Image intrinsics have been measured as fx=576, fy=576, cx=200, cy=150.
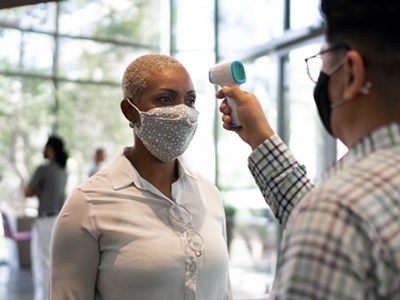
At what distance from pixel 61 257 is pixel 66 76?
27.1 feet

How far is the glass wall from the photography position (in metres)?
7.40

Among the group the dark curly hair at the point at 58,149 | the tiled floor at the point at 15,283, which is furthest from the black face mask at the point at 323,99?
the tiled floor at the point at 15,283

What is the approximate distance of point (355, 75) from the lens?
916 mm

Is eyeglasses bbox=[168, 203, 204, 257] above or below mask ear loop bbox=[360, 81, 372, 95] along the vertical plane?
below

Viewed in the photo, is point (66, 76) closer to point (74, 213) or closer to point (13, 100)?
point (13, 100)

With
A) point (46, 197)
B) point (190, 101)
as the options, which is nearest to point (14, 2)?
point (190, 101)

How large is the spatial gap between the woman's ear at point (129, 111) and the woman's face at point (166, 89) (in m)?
0.03

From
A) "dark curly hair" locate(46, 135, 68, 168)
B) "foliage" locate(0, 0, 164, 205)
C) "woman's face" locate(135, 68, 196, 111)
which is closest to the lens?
"woman's face" locate(135, 68, 196, 111)

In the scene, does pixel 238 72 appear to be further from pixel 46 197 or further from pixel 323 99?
pixel 46 197

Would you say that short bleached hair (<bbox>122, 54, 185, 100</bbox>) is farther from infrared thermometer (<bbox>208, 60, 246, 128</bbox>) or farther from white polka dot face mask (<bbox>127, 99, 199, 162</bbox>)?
infrared thermometer (<bbox>208, 60, 246, 128</bbox>)

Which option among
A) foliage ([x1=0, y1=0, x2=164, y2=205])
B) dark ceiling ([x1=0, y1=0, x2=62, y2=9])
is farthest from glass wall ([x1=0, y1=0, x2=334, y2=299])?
dark ceiling ([x1=0, y1=0, x2=62, y2=9])

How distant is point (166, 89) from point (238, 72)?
0.33 metres

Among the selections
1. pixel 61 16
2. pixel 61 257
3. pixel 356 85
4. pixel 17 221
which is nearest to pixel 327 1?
pixel 356 85

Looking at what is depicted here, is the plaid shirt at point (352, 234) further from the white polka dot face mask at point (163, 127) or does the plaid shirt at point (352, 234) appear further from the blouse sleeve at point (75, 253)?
the white polka dot face mask at point (163, 127)
